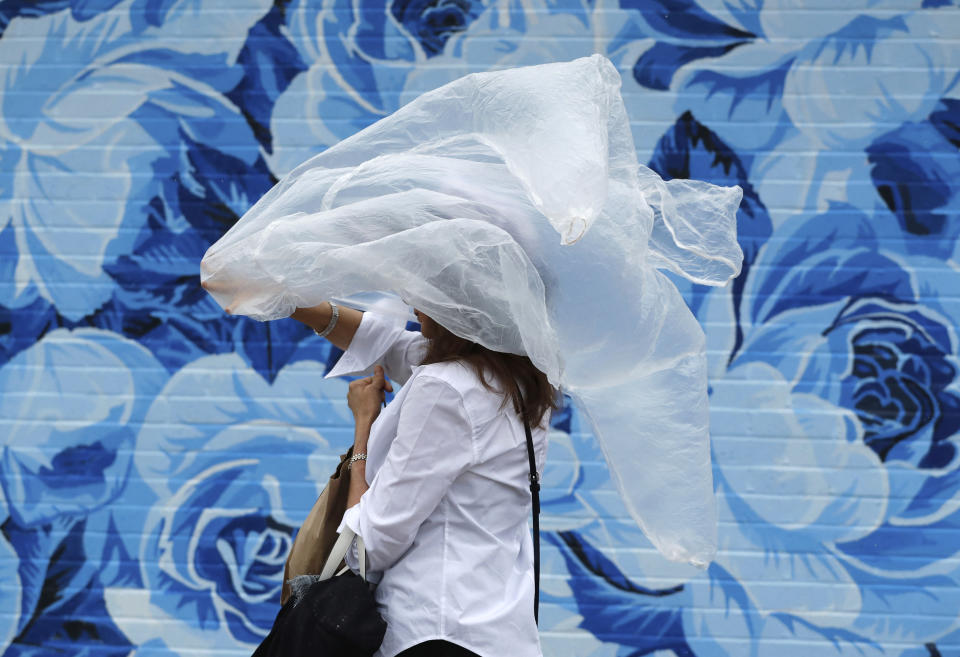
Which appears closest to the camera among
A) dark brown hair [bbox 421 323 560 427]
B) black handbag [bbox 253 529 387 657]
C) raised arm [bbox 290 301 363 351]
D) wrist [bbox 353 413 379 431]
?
black handbag [bbox 253 529 387 657]

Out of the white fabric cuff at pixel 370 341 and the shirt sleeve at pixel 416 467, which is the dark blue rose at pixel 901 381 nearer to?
the white fabric cuff at pixel 370 341

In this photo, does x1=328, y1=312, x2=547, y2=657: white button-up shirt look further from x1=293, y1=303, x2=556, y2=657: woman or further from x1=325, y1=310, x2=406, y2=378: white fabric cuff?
x1=325, y1=310, x2=406, y2=378: white fabric cuff

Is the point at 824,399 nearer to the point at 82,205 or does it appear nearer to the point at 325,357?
the point at 325,357

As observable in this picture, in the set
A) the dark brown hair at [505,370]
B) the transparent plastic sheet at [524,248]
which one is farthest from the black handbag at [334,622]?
the transparent plastic sheet at [524,248]

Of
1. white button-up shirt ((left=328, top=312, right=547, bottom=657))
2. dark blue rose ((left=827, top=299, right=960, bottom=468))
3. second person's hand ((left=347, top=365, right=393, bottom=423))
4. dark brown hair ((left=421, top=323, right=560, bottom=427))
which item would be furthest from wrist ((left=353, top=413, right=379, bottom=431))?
dark blue rose ((left=827, top=299, right=960, bottom=468))

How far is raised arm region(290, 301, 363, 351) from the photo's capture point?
211 centimetres

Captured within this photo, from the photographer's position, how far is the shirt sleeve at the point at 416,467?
168 centimetres

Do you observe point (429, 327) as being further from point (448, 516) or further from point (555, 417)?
point (555, 417)

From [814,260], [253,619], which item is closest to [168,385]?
[253,619]

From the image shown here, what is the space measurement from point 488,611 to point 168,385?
2.28 metres

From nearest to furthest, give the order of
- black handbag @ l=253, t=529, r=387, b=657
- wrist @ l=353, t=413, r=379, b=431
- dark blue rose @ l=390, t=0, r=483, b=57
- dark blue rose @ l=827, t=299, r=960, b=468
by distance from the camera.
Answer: black handbag @ l=253, t=529, r=387, b=657, wrist @ l=353, t=413, r=379, b=431, dark blue rose @ l=827, t=299, r=960, b=468, dark blue rose @ l=390, t=0, r=483, b=57

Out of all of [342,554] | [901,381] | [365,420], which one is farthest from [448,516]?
[901,381]

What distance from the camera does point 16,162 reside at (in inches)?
147

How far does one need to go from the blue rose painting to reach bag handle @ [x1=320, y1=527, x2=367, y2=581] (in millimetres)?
1867
